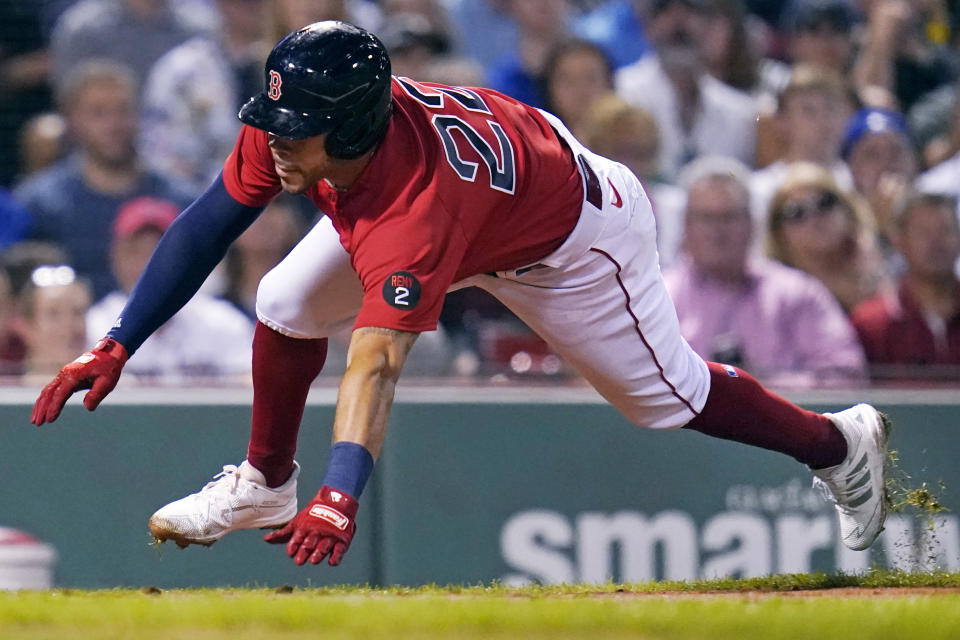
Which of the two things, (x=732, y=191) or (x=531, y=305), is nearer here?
(x=531, y=305)

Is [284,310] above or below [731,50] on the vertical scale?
below

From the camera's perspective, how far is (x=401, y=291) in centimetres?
345

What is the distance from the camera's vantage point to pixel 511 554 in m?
6.26

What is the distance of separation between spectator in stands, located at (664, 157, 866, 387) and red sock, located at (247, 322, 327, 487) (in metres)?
2.75

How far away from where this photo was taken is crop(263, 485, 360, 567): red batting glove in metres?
3.22

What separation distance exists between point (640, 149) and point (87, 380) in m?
4.31

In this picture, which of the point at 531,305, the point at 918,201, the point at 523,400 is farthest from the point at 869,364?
the point at 531,305

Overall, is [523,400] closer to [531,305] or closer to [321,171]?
[531,305]

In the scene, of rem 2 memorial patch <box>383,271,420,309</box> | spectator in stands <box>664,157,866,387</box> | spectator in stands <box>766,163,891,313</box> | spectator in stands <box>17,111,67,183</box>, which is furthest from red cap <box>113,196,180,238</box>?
rem 2 memorial patch <box>383,271,420,309</box>

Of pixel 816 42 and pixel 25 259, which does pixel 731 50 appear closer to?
pixel 816 42

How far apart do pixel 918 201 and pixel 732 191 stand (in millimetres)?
1055

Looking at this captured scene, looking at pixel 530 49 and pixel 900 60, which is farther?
pixel 900 60

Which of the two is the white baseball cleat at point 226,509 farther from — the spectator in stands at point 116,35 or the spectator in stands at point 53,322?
the spectator in stands at point 116,35

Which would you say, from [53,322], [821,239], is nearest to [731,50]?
[821,239]
